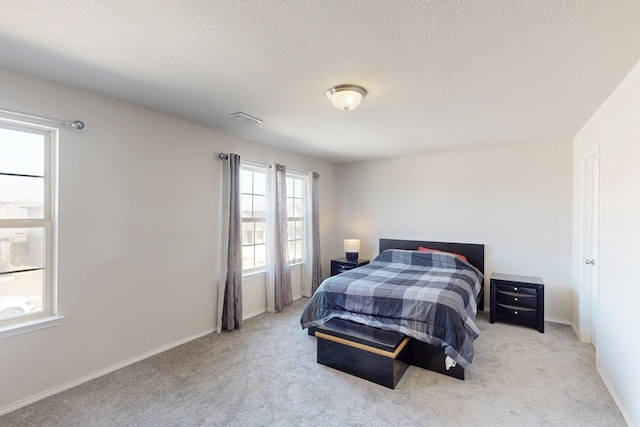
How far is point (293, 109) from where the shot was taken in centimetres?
280

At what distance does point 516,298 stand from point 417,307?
71.4 inches

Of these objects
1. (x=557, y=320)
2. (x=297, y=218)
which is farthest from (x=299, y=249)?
(x=557, y=320)

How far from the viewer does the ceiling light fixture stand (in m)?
2.27

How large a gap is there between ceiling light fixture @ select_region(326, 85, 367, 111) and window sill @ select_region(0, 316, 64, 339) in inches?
106

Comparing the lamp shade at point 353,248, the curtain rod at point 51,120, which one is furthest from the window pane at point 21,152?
the lamp shade at point 353,248

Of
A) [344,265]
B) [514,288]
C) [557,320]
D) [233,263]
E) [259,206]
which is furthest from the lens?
[344,265]

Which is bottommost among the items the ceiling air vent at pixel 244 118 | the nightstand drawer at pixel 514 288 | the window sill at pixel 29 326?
the nightstand drawer at pixel 514 288

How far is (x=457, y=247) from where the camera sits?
4.37m

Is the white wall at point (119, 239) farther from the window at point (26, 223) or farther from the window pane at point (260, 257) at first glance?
the window pane at point (260, 257)

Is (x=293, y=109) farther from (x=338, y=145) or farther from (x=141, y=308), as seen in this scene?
(x=141, y=308)

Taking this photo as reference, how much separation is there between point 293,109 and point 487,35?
65.0 inches

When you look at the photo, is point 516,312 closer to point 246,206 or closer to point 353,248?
point 353,248

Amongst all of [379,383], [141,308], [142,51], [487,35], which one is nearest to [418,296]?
[379,383]

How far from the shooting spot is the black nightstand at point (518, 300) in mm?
3480
